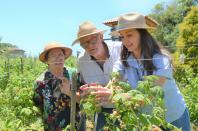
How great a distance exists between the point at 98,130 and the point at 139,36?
863mm

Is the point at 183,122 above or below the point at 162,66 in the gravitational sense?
below

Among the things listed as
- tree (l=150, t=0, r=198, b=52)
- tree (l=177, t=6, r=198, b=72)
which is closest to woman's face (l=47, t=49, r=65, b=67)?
tree (l=177, t=6, r=198, b=72)

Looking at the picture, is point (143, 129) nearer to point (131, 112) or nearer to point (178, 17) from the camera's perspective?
point (131, 112)

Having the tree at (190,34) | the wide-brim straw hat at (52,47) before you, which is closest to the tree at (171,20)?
the tree at (190,34)

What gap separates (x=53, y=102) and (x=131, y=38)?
1.22 metres

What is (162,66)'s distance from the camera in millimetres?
3180

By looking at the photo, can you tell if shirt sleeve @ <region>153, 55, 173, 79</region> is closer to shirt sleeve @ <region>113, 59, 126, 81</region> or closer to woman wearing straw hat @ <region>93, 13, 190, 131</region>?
woman wearing straw hat @ <region>93, 13, 190, 131</region>

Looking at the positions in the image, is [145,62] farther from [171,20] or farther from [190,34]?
[171,20]

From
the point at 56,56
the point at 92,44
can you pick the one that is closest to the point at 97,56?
the point at 92,44

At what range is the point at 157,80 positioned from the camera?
Answer: 316 centimetres

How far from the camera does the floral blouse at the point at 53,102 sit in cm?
418

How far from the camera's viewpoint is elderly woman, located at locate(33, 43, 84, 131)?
417 cm

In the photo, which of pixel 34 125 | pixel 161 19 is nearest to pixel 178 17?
pixel 161 19

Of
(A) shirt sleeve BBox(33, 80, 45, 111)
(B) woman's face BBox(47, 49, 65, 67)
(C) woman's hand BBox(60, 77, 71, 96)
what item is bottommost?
(A) shirt sleeve BBox(33, 80, 45, 111)
